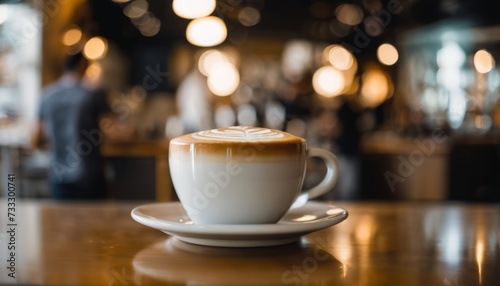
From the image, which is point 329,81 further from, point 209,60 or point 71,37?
point 71,37

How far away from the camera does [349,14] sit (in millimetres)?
7223

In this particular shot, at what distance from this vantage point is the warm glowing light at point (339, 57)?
923 centimetres

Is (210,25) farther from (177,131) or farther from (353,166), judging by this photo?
(353,166)

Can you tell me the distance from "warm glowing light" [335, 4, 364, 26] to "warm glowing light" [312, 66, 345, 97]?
1.72m

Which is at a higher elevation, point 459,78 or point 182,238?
point 459,78

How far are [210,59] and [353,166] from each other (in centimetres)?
479

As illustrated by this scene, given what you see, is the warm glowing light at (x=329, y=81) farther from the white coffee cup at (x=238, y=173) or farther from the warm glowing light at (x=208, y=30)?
the white coffee cup at (x=238, y=173)

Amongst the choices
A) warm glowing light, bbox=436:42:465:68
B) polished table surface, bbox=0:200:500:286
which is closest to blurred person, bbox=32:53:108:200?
polished table surface, bbox=0:200:500:286

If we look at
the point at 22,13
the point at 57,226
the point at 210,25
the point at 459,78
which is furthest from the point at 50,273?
the point at 459,78

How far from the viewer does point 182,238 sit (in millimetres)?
702

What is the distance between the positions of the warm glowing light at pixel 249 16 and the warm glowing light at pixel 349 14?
110 cm

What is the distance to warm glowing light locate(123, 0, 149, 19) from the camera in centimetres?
678

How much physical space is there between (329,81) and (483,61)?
291cm

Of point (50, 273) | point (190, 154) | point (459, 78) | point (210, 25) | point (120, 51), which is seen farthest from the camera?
point (120, 51)
